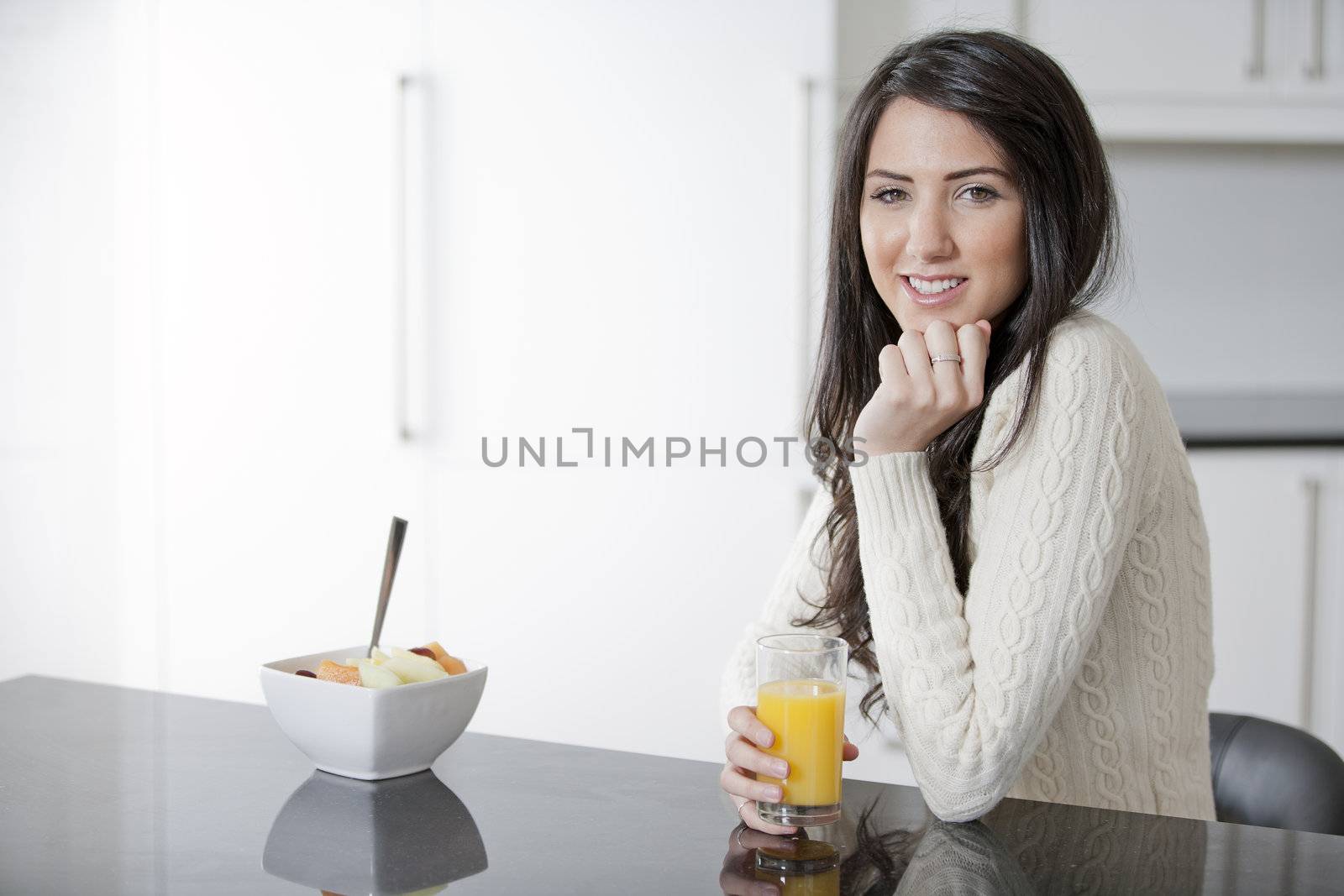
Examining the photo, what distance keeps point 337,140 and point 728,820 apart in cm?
211

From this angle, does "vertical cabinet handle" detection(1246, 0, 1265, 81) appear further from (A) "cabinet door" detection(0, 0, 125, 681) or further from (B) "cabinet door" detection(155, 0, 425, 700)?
(A) "cabinet door" detection(0, 0, 125, 681)

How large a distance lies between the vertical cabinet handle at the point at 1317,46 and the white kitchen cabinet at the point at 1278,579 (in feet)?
2.85

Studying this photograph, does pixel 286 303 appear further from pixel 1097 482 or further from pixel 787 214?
pixel 1097 482

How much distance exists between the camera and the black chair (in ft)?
3.92

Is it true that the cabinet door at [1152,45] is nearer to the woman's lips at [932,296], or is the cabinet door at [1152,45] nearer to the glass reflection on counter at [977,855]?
the woman's lips at [932,296]

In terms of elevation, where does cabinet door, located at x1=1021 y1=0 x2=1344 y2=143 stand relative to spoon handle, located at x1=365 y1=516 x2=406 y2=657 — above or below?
above

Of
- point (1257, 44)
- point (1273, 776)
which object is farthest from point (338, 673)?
point (1257, 44)

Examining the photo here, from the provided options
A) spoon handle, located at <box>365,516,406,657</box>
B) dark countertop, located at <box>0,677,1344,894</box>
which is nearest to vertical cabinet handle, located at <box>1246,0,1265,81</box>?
dark countertop, located at <box>0,677,1344,894</box>

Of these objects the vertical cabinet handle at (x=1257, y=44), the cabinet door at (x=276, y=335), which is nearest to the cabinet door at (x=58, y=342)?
the cabinet door at (x=276, y=335)

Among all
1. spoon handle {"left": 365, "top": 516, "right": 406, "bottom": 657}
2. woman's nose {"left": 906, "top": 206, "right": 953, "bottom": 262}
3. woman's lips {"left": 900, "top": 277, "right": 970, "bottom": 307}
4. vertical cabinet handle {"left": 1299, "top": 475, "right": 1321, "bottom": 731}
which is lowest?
vertical cabinet handle {"left": 1299, "top": 475, "right": 1321, "bottom": 731}

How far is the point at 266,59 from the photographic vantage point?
267 centimetres

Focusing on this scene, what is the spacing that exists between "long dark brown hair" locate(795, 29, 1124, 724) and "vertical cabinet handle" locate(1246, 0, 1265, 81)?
1851 mm

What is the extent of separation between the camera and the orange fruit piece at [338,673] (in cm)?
100

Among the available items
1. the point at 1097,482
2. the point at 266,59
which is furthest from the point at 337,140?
the point at 1097,482
